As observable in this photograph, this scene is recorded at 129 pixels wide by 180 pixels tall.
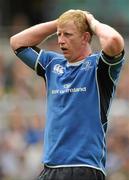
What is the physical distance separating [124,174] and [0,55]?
10.0 ft

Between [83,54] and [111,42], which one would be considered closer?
[111,42]

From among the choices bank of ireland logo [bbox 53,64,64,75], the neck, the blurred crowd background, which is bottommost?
the blurred crowd background

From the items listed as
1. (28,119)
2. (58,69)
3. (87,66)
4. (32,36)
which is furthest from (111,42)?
(28,119)

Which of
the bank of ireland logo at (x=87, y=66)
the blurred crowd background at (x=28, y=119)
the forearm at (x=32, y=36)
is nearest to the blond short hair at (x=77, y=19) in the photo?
the bank of ireland logo at (x=87, y=66)

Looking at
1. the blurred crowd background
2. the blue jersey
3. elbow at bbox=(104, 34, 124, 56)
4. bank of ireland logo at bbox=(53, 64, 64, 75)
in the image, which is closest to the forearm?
bank of ireland logo at bbox=(53, 64, 64, 75)

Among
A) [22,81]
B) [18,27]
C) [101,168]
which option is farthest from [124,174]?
[101,168]

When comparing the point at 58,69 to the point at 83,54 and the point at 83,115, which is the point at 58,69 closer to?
the point at 83,54

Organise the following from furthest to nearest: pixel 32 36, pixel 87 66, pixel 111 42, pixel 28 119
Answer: pixel 28 119 < pixel 32 36 < pixel 87 66 < pixel 111 42

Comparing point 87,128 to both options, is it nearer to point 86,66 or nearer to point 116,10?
point 86,66

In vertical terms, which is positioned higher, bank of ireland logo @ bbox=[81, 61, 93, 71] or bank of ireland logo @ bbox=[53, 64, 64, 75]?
bank of ireland logo @ bbox=[81, 61, 93, 71]

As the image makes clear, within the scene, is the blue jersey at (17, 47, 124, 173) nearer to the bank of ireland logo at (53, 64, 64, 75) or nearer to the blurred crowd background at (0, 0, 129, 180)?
the bank of ireland logo at (53, 64, 64, 75)

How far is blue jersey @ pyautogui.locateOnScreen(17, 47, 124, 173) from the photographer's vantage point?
6.80m

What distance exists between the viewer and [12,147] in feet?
40.9

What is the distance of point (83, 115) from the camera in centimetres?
682
